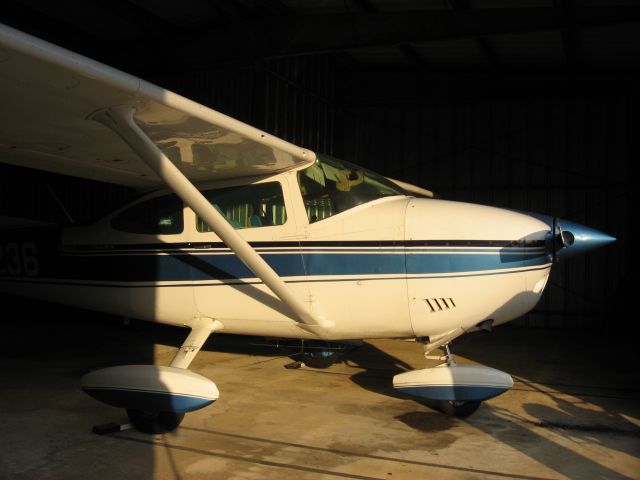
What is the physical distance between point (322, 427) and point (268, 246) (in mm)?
1682

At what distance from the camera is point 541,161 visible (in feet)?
45.0

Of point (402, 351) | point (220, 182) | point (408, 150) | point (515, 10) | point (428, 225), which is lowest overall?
point (402, 351)

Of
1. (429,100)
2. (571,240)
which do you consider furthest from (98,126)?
(429,100)

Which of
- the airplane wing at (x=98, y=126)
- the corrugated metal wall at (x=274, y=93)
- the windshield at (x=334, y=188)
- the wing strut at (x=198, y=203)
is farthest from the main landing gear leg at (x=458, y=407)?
the corrugated metal wall at (x=274, y=93)

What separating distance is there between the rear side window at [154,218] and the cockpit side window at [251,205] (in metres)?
0.29

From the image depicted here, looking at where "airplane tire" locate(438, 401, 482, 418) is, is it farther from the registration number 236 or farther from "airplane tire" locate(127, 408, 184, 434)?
the registration number 236

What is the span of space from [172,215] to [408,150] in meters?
9.31

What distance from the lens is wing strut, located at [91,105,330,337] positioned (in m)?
4.54

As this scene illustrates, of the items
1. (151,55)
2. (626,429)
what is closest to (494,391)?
(626,429)

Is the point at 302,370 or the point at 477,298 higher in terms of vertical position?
the point at 477,298

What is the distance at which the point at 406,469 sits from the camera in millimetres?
4238

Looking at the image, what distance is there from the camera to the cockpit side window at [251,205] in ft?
19.3

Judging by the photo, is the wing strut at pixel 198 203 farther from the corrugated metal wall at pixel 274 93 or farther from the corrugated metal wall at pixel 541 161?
the corrugated metal wall at pixel 541 161

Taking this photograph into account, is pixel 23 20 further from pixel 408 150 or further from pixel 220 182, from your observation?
pixel 408 150
